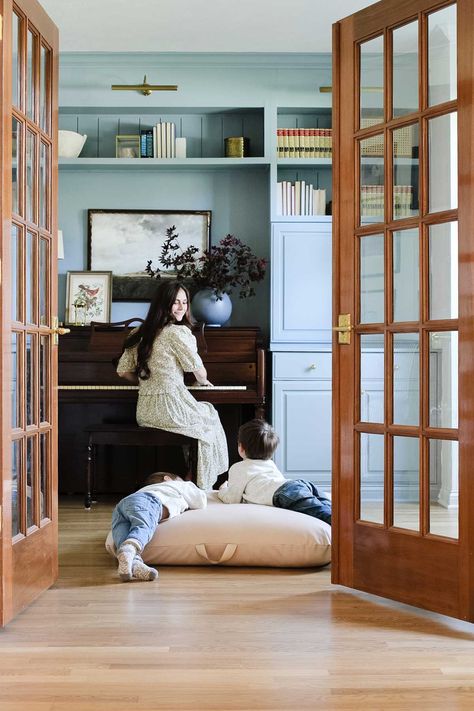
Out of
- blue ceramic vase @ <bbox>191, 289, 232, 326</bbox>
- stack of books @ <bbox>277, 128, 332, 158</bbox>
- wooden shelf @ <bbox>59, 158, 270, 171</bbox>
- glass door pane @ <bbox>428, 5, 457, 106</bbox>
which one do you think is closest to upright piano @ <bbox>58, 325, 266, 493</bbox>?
blue ceramic vase @ <bbox>191, 289, 232, 326</bbox>

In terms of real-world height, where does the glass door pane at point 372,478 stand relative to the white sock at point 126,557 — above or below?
above

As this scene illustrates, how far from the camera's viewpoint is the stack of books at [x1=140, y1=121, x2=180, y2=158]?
5438 millimetres

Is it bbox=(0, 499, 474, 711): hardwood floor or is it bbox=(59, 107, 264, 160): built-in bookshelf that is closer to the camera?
bbox=(0, 499, 474, 711): hardwood floor

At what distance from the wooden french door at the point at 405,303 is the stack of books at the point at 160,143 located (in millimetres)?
2589

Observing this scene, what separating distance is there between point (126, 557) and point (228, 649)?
2.74 feet

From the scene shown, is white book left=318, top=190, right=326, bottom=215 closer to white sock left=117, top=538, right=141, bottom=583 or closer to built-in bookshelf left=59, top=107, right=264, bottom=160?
built-in bookshelf left=59, top=107, right=264, bottom=160

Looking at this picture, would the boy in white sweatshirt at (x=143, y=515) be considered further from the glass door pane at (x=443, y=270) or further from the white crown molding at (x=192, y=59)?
the white crown molding at (x=192, y=59)

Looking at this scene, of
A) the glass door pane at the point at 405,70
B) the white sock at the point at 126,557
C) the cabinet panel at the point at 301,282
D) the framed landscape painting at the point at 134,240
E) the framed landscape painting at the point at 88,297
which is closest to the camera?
the glass door pane at the point at 405,70

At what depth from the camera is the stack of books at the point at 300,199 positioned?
537 centimetres

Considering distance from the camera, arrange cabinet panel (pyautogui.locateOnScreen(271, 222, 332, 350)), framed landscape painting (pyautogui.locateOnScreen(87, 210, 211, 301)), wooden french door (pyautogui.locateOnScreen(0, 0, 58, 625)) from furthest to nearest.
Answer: framed landscape painting (pyautogui.locateOnScreen(87, 210, 211, 301)) < cabinet panel (pyautogui.locateOnScreen(271, 222, 332, 350)) < wooden french door (pyautogui.locateOnScreen(0, 0, 58, 625))

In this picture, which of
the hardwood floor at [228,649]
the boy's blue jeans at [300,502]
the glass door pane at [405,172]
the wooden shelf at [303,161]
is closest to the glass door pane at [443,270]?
the glass door pane at [405,172]

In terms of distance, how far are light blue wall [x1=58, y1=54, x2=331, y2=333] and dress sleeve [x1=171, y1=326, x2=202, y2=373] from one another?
1.11 meters

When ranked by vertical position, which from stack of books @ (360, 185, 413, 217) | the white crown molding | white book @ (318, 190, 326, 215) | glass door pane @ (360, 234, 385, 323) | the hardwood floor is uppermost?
the white crown molding

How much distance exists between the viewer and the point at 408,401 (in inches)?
109
